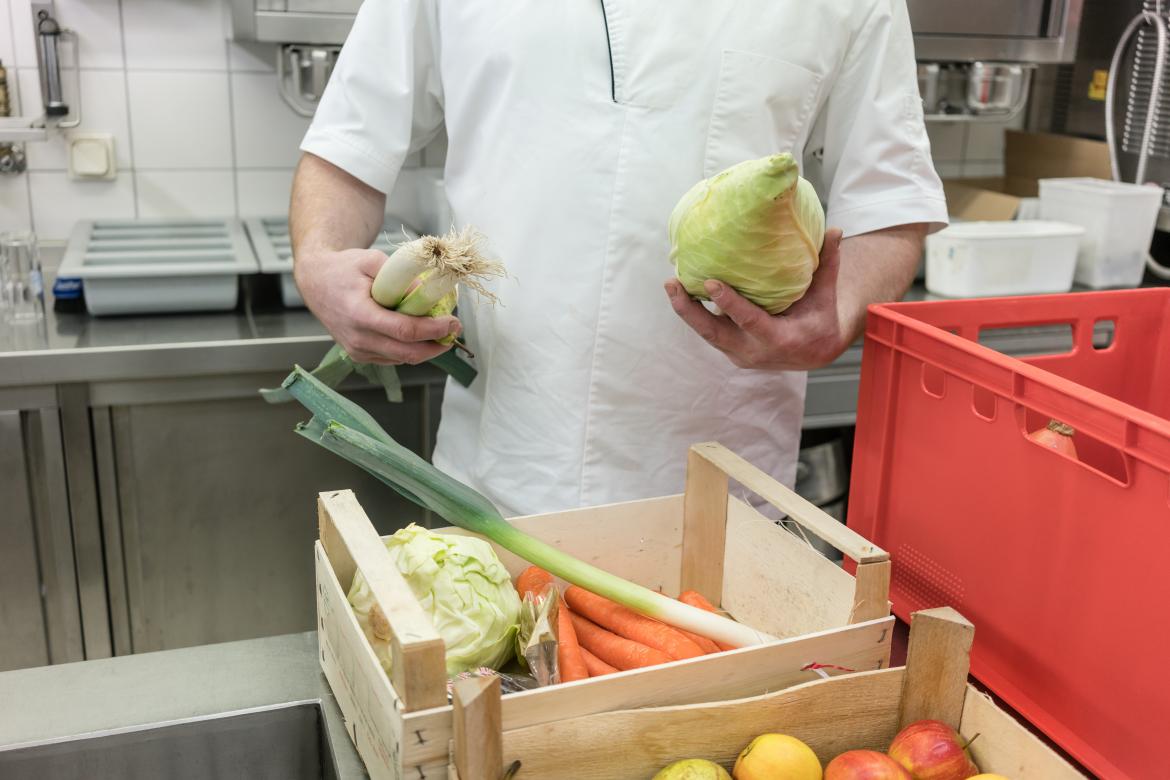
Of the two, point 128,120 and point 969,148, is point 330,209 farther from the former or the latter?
point 969,148

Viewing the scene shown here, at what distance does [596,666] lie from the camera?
0.84 meters

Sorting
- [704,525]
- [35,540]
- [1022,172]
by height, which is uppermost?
[1022,172]

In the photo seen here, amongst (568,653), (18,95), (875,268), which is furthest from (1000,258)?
(18,95)

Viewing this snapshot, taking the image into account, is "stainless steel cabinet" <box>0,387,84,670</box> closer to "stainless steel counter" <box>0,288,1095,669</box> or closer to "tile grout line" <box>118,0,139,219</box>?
"stainless steel counter" <box>0,288,1095,669</box>

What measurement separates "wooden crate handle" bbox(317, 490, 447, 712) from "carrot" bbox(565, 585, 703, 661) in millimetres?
210

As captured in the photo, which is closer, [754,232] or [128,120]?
[754,232]

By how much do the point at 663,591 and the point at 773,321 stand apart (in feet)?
0.89

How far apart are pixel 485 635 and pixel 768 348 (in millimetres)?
363

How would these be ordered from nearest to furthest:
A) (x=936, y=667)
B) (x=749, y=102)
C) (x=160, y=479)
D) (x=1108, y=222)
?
(x=936, y=667) < (x=749, y=102) < (x=160, y=479) < (x=1108, y=222)

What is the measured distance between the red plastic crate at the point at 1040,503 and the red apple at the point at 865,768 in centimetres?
15

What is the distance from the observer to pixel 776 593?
899 mm

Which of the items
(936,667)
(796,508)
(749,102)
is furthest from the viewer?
(749,102)

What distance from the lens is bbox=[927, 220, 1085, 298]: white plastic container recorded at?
6.88ft

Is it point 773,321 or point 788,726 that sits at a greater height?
point 773,321
